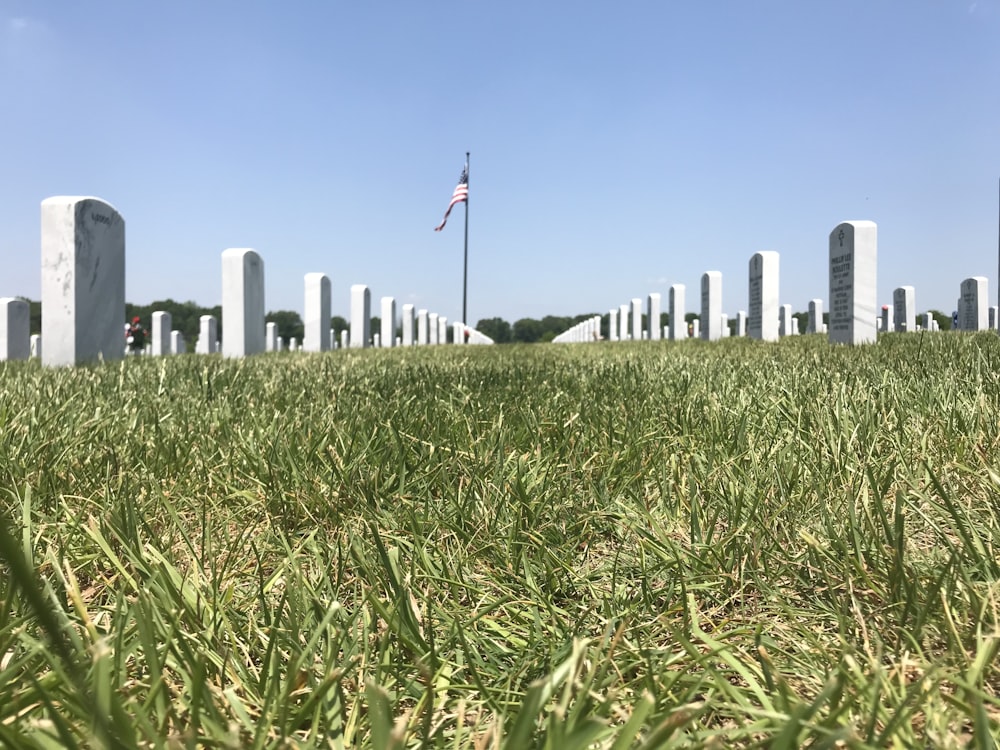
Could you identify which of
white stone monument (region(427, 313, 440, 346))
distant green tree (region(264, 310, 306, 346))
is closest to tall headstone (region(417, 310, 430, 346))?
white stone monument (region(427, 313, 440, 346))

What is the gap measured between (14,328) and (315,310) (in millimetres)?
5461

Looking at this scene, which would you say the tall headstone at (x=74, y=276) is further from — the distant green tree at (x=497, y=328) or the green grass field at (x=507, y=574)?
the distant green tree at (x=497, y=328)

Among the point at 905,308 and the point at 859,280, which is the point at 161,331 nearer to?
the point at 859,280

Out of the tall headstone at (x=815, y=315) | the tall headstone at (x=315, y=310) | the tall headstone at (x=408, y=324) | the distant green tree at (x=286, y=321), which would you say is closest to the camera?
the tall headstone at (x=315, y=310)

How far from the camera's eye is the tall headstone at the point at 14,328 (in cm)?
1110

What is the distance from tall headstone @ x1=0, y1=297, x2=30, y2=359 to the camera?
1110 cm

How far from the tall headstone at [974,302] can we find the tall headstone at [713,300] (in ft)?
24.4

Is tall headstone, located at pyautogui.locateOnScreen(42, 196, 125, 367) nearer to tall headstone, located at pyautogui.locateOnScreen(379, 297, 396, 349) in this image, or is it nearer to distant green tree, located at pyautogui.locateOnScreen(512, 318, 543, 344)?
tall headstone, located at pyautogui.locateOnScreen(379, 297, 396, 349)

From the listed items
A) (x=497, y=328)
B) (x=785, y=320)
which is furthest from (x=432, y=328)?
(x=497, y=328)

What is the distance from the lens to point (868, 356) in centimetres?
500

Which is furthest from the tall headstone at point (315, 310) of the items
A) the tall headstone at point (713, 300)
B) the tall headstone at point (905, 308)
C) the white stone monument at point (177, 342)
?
the tall headstone at point (905, 308)

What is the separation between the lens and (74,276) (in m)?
7.27

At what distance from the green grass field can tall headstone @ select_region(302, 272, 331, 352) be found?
1220 cm

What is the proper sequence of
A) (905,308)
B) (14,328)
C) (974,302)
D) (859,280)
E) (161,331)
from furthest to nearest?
(905,308), (974,302), (161,331), (14,328), (859,280)
